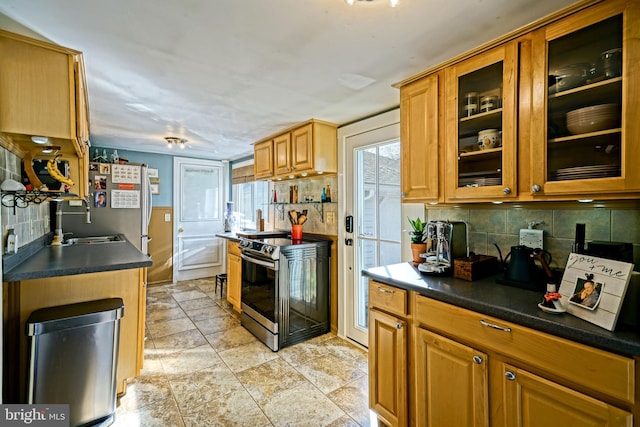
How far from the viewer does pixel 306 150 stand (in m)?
2.98

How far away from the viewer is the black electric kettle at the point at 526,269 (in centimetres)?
145

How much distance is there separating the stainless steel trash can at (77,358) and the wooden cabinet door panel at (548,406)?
6.63 feet

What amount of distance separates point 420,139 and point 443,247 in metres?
0.69

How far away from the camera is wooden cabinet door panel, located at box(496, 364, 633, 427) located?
0.96 metres

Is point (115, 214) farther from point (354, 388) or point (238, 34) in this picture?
point (354, 388)

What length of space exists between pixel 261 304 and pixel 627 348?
257cm

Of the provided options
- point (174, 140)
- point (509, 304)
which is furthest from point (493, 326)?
point (174, 140)

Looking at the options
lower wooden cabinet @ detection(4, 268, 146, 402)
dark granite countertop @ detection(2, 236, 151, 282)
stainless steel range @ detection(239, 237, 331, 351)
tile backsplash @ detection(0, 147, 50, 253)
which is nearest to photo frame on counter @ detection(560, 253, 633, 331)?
stainless steel range @ detection(239, 237, 331, 351)

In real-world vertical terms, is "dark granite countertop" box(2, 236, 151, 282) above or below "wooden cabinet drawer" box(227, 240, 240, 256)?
above

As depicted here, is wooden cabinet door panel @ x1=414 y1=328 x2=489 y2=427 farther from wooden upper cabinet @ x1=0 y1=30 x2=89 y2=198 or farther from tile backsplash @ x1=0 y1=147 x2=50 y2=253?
tile backsplash @ x1=0 y1=147 x2=50 y2=253

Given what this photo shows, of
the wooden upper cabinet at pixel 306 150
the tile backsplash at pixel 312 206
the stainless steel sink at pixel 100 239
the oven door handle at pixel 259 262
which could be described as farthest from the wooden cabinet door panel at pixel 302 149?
the stainless steel sink at pixel 100 239

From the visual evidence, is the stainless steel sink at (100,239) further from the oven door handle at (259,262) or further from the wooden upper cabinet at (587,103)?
the wooden upper cabinet at (587,103)

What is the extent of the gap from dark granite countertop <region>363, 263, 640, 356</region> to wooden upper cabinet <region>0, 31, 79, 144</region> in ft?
6.17

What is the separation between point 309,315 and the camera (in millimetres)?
2969
